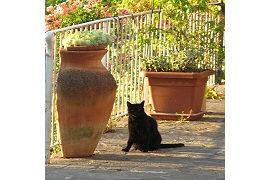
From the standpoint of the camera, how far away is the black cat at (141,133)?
6.66 meters

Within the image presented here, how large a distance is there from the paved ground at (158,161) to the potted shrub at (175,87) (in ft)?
1.42

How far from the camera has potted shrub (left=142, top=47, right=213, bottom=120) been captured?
830 centimetres

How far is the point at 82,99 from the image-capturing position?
6102 millimetres

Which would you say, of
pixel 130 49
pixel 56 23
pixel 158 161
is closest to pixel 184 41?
pixel 130 49

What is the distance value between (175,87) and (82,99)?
2360 mm

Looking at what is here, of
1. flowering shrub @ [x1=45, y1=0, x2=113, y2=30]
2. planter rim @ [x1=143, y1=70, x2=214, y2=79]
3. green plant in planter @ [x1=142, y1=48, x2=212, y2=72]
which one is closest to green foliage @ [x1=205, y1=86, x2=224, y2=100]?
flowering shrub @ [x1=45, y1=0, x2=113, y2=30]

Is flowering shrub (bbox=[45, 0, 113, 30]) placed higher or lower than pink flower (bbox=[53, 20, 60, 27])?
higher

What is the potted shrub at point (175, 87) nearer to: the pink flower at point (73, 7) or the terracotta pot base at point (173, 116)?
the terracotta pot base at point (173, 116)

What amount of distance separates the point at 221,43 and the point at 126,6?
1.99 metres

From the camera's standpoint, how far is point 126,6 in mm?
9891

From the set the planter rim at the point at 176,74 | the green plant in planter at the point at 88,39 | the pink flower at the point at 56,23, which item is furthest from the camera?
the pink flower at the point at 56,23

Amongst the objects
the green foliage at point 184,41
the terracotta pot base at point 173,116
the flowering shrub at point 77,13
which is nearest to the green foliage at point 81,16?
the flowering shrub at point 77,13

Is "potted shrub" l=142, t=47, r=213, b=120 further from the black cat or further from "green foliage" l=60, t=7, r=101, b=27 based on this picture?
"green foliage" l=60, t=7, r=101, b=27
